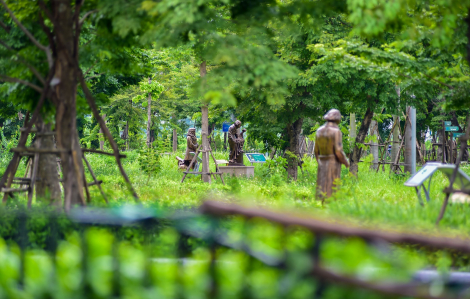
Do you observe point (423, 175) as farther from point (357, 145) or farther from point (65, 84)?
point (357, 145)

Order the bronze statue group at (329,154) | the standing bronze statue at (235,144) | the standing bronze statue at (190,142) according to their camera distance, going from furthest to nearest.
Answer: the standing bronze statue at (190,142), the standing bronze statue at (235,144), the bronze statue group at (329,154)

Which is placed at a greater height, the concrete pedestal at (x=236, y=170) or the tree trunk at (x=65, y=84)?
the tree trunk at (x=65, y=84)

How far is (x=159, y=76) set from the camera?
2825 centimetres

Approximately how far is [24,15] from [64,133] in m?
1.90

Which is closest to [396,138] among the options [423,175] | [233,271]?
[423,175]

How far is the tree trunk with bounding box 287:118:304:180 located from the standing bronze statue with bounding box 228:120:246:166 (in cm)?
185

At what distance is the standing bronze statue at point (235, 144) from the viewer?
20.0 meters

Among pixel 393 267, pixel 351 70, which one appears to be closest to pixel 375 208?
pixel 393 267

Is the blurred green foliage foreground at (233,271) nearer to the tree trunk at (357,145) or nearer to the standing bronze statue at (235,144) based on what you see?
the tree trunk at (357,145)

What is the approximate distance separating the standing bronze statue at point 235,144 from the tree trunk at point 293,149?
6.07ft

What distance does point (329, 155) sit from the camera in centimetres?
1027

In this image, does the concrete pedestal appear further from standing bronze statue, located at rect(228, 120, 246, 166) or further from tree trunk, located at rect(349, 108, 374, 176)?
tree trunk, located at rect(349, 108, 374, 176)

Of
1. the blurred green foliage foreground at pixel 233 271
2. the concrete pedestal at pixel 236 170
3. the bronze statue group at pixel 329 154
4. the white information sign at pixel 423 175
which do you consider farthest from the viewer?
the concrete pedestal at pixel 236 170

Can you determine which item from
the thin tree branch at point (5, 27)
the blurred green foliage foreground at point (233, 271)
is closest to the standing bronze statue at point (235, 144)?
the thin tree branch at point (5, 27)
